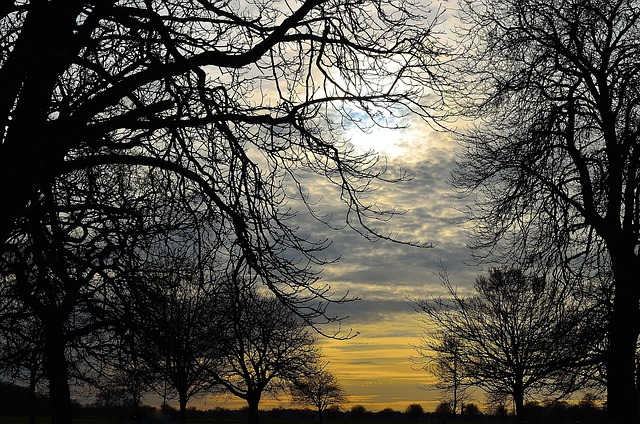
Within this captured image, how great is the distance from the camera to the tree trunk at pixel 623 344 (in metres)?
10.9

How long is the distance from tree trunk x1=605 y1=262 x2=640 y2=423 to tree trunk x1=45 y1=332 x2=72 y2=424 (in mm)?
8630

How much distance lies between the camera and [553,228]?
11414 mm

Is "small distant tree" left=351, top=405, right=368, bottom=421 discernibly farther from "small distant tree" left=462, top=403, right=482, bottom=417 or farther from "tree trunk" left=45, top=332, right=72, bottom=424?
"tree trunk" left=45, top=332, right=72, bottom=424

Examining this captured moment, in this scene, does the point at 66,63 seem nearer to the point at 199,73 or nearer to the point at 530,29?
the point at 199,73

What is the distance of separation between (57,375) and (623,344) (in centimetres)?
926

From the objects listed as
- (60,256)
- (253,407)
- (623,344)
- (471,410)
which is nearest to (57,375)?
(60,256)

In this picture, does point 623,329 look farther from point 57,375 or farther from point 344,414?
point 344,414

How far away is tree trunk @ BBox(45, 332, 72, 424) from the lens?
906 centimetres

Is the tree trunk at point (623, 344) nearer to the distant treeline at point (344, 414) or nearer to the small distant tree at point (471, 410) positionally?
the distant treeline at point (344, 414)

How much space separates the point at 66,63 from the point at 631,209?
8.97 meters

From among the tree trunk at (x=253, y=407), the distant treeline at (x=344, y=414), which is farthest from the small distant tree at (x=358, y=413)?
the tree trunk at (x=253, y=407)

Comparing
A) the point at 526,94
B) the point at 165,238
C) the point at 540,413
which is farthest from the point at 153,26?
the point at 540,413

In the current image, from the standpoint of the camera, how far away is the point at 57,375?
1061 centimetres

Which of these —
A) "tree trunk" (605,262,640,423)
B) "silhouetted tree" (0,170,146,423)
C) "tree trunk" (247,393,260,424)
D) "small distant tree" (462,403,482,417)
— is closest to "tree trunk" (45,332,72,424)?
"silhouetted tree" (0,170,146,423)
